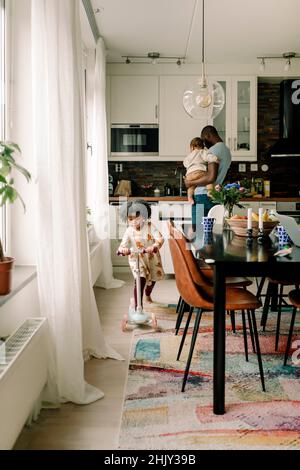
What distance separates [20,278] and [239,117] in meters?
4.88

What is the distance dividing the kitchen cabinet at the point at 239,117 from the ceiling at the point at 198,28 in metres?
0.29

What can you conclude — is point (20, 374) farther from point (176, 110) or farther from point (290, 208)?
point (176, 110)

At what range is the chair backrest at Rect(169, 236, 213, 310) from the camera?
2926mm

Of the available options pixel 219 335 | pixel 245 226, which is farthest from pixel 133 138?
pixel 219 335

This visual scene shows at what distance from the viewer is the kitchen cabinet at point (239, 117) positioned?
6703 mm

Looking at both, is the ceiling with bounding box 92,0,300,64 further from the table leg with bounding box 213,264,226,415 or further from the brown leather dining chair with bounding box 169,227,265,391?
the table leg with bounding box 213,264,226,415

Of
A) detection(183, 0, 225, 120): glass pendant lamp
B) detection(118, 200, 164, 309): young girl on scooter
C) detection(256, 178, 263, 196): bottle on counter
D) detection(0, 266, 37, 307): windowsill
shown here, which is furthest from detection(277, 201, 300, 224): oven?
detection(0, 266, 37, 307): windowsill

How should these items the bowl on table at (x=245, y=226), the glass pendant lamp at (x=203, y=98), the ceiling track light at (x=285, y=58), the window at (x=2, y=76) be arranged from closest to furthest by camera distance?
the window at (x=2, y=76) → the bowl on table at (x=245, y=226) → the glass pendant lamp at (x=203, y=98) → the ceiling track light at (x=285, y=58)

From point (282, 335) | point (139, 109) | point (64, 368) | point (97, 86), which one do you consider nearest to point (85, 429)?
point (64, 368)

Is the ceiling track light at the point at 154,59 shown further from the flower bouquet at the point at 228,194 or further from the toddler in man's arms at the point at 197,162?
the flower bouquet at the point at 228,194

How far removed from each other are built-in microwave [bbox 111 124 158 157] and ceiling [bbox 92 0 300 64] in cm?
89

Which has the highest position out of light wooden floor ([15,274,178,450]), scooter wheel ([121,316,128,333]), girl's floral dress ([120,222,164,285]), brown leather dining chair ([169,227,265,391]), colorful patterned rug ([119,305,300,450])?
girl's floral dress ([120,222,164,285])

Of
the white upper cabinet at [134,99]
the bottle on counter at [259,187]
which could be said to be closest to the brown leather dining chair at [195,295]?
the white upper cabinet at [134,99]

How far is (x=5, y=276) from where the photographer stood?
2.23m
